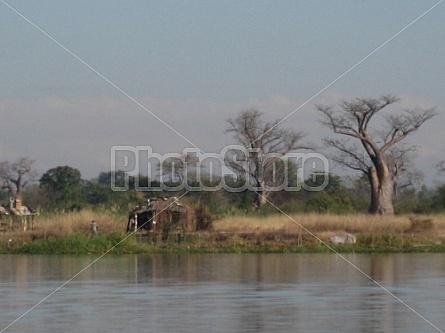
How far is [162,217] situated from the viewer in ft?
97.1

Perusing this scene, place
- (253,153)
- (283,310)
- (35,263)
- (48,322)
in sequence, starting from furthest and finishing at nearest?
(253,153) < (35,263) < (283,310) < (48,322)

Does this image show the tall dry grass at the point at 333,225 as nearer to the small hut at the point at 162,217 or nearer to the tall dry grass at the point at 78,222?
the small hut at the point at 162,217

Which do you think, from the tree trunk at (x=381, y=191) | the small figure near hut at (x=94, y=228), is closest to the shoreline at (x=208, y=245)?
the small figure near hut at (x=94, y=228)

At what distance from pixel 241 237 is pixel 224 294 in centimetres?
1171

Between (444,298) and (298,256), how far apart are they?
31.8ft

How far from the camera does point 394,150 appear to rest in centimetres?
4641

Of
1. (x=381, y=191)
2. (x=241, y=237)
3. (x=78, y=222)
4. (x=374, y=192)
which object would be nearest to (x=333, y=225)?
(x=241, y=237)

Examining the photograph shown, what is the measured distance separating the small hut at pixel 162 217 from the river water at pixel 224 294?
212 inches

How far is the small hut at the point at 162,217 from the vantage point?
2914 centimetres

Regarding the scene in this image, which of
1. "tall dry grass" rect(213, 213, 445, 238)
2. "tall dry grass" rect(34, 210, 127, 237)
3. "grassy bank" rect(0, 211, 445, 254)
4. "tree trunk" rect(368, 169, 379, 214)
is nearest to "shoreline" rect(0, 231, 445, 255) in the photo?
"grassy bank" rect(0, 211, 445, 254)

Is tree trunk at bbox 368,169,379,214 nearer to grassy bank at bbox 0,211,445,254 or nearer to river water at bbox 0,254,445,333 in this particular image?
grassy bank at bbox 0,211,445,254

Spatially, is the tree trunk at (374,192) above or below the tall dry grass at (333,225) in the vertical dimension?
above

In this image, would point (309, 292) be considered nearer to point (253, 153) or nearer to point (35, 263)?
point (35, 263)

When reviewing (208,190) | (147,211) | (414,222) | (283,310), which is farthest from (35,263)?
(208,190)
